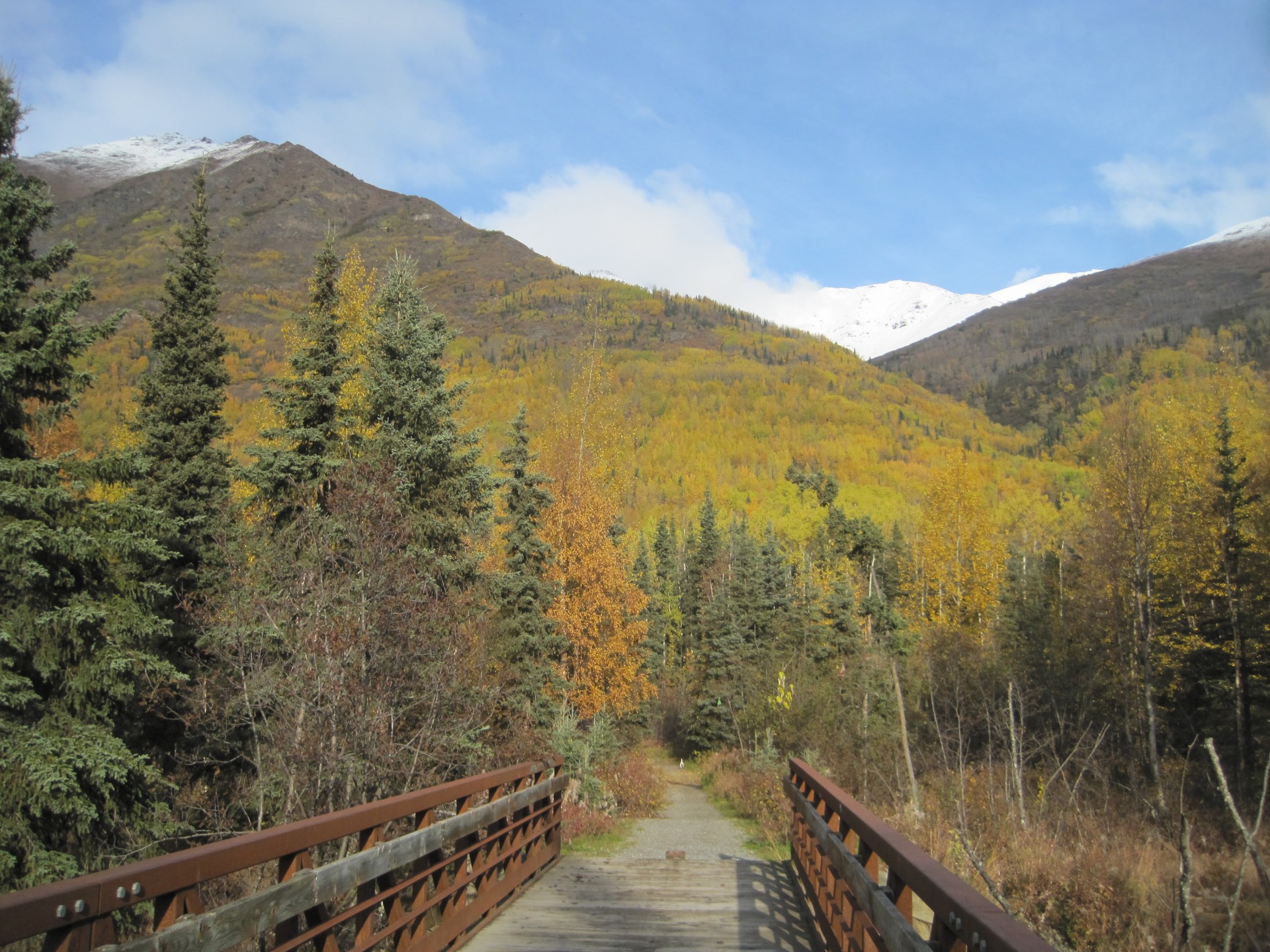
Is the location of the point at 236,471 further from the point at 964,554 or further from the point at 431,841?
the point at 964,554

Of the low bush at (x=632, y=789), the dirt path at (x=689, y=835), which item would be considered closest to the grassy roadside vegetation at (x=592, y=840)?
the dirt path at (x=689, y=835)

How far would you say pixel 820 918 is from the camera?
580 cm

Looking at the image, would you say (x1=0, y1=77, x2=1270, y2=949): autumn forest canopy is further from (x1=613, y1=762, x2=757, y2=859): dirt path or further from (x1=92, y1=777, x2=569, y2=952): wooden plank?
(x1=92, y1=777, x2=569, y2=952): wooden plank

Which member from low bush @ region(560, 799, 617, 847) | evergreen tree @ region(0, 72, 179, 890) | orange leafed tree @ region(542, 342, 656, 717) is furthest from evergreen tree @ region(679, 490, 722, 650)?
evergreen tree @ region(0, 72, 179, 890)

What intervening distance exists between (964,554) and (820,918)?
35.5m

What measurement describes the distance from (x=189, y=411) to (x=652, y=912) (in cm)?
1360

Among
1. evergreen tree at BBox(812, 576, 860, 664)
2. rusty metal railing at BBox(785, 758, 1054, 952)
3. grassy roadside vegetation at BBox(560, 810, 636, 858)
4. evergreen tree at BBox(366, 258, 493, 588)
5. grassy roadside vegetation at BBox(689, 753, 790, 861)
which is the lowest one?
grassy roadside vegetation at BBox(689, 753, 790, 861)

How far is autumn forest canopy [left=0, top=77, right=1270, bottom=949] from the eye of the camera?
971 centimetres

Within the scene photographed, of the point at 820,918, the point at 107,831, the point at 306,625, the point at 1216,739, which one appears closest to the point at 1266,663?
the point at 1216,739

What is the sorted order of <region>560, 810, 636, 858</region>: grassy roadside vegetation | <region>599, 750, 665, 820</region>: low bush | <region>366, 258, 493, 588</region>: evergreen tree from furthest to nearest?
1. <region>599, 750, 665, 820</region>: low bush
2. <region>366, 258, 493, 588</region>: evergreen tree
3. <region>560, 810, 636, 858</region>: grassy roadside vegetation

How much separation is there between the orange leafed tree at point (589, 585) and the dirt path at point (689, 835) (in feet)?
11.5

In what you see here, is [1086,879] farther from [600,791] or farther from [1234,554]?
[1234,554]

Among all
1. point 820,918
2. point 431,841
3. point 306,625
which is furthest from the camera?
point 306,625

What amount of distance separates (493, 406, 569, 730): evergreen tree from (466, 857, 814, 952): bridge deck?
9138 millimetres
